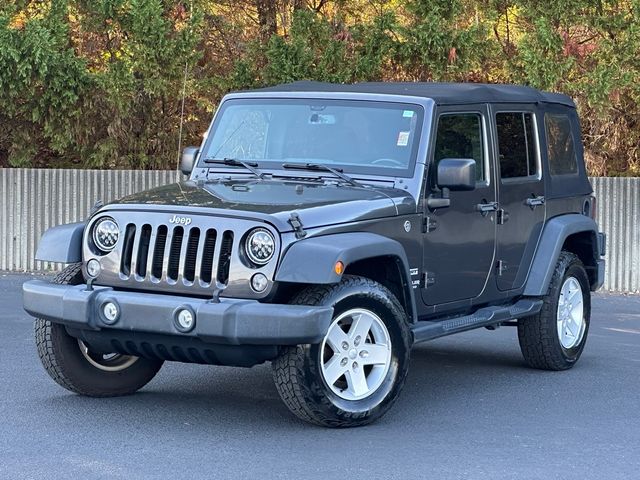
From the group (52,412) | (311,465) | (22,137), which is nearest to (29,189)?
(22,137)

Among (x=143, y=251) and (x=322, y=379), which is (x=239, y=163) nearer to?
(x=143, y=251)

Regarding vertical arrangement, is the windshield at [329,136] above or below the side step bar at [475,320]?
above

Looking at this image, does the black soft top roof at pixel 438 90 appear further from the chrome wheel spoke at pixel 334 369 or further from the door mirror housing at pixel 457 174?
the chrome wheel spoke at pixel 334 369

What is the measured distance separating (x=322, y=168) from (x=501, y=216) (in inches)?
59.3

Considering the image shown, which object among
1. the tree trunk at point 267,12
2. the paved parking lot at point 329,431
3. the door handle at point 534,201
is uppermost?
the tree trunk at point 267,12

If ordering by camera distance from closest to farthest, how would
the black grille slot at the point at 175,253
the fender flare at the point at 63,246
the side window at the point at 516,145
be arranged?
the black grille slot at the point at 175,253 → the fender flare at the point at 63,246 → the side window at the point at 516,145

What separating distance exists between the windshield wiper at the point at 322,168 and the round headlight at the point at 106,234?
132 cm

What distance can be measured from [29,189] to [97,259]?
956cm

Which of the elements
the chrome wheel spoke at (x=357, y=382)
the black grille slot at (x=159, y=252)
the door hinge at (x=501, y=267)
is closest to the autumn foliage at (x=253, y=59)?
the door hinge at (x=501, y=267)

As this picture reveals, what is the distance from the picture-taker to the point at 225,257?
7.55 meters

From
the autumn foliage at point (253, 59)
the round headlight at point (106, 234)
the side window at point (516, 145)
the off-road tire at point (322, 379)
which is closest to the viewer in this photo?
the off-road tire at point (322, 379)

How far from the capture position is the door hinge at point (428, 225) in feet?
27.9

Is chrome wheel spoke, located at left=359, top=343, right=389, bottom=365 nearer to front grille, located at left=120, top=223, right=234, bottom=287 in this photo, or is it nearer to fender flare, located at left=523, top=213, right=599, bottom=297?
front grille, located at left=120, top=223, right=234, bottom=287

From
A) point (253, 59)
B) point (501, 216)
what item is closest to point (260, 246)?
point (501, 216)
